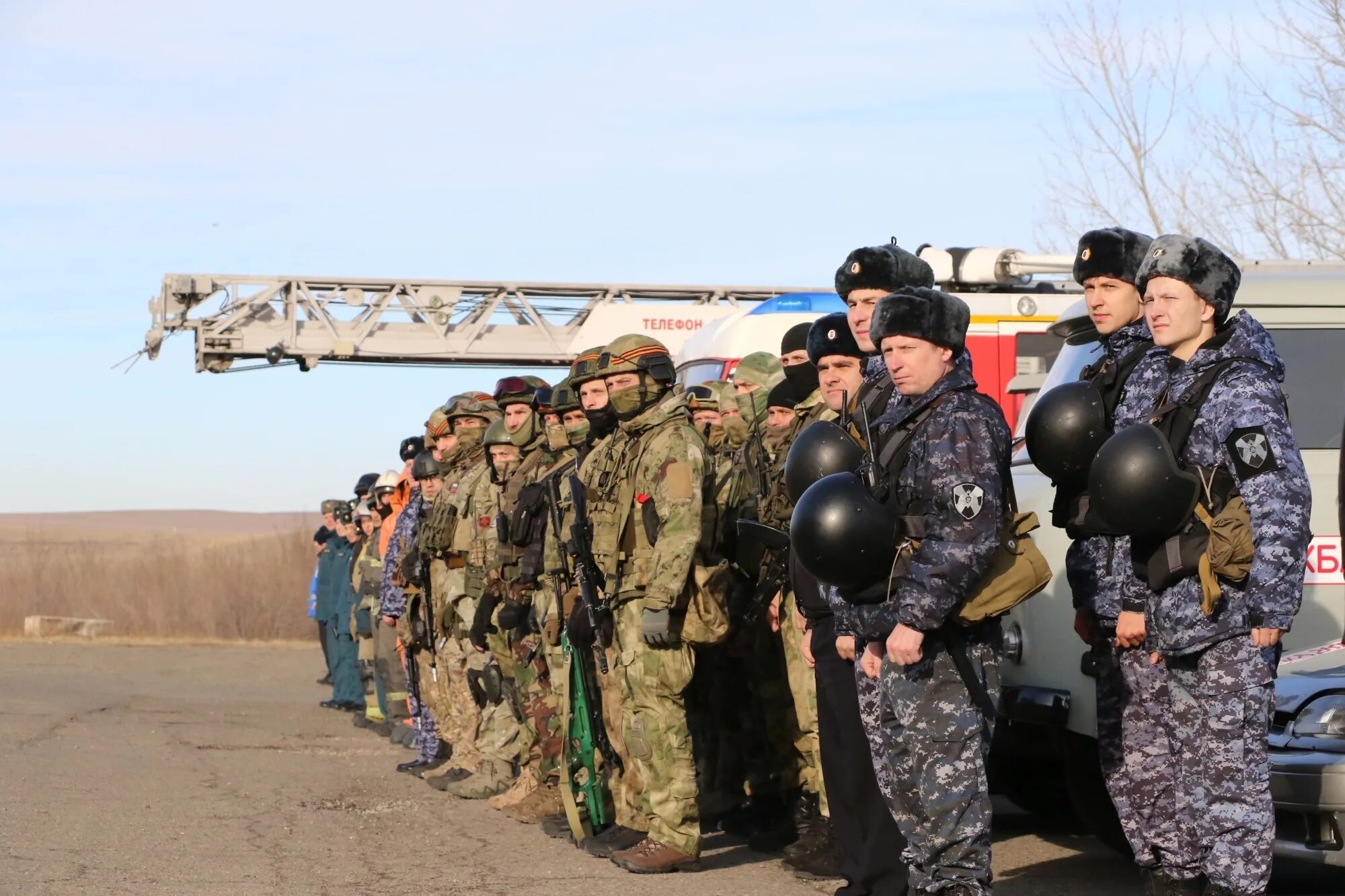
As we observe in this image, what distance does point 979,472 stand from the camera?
16.6ft

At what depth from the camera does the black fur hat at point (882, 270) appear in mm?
6367

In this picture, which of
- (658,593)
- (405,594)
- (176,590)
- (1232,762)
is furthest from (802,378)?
(176,590)

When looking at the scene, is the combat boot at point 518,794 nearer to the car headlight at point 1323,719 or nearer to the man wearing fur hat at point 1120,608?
the man wearing fur hat at point 1120,608

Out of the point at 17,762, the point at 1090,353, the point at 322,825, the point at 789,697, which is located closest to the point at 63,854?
the point at 322,825

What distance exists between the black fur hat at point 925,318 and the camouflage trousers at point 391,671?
1025 centimetres

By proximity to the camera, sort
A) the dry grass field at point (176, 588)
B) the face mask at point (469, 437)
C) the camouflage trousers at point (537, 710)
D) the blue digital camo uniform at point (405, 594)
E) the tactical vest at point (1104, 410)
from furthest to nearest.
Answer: the dry grass field at point (176, 588), the blue digital camo uniform at point (405, 594), the face mask at point (469, 437), the camouflage trousers at point (537, 710), the tactical vest at point (1104, 410)

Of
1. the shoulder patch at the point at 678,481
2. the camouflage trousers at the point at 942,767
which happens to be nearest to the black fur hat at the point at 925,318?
the camouflage trousers at the point at 942,767

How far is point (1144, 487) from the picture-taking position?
510 cm

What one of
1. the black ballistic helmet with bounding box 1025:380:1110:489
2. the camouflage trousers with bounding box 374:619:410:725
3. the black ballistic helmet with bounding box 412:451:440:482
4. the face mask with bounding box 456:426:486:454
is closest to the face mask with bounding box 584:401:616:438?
the black ballistic helmet with bounding box 1025:380:1110:489

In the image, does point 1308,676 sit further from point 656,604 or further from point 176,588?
point 176,588

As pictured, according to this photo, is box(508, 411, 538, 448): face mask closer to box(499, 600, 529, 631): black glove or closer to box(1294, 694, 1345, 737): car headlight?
box(499, 600, 529, 631): black glove

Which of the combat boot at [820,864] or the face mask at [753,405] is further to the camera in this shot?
the face mask at [753,405]

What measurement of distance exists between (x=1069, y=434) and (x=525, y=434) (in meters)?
5.70

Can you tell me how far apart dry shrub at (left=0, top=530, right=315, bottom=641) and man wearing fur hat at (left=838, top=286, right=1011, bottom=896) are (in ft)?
101
